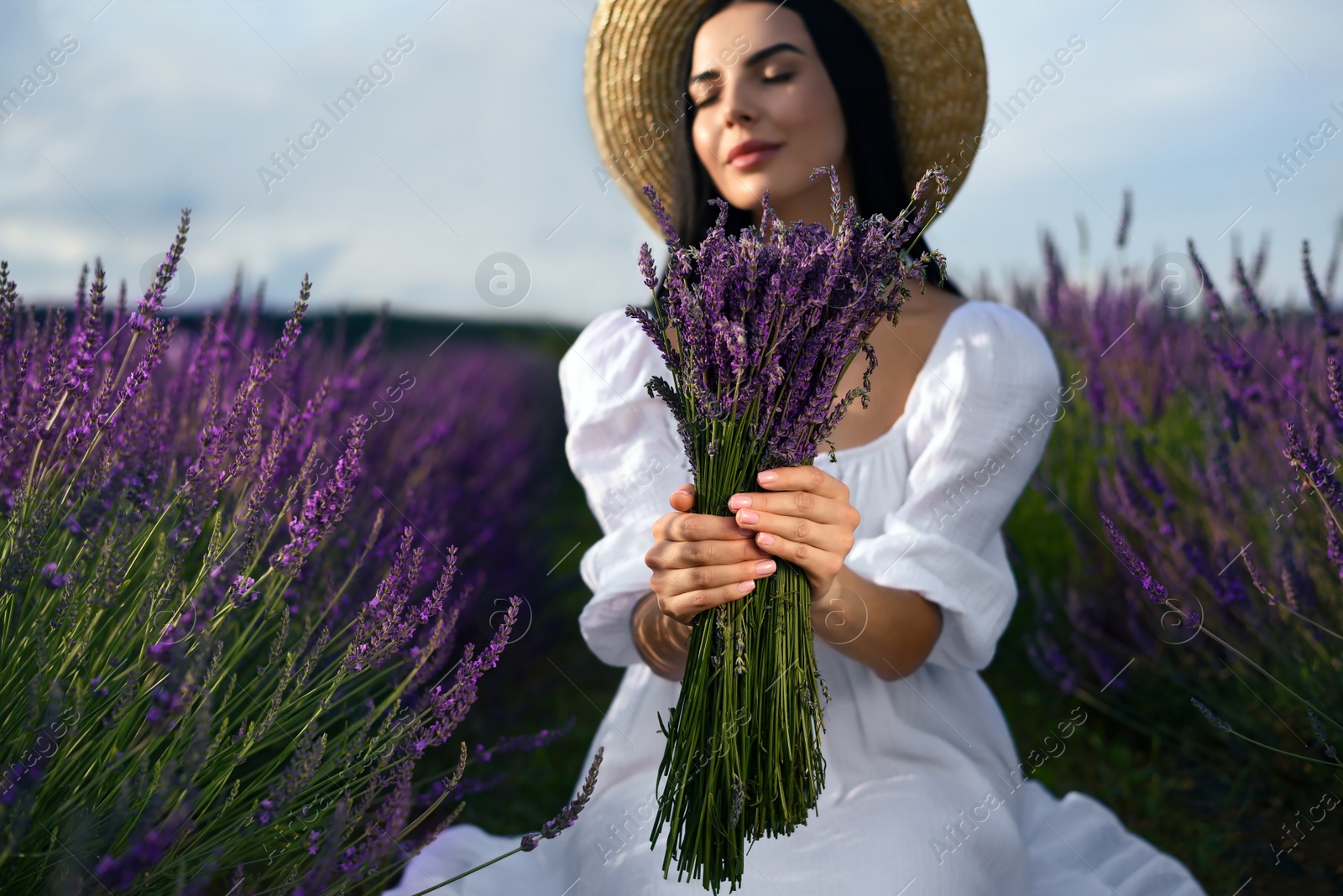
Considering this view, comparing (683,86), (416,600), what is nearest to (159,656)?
(683,86)

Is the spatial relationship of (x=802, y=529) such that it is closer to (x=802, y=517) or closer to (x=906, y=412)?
(x=802, y=517)

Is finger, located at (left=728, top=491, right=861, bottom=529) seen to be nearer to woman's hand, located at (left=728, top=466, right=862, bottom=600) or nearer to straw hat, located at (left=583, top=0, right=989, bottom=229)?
woman's hand, located at (left=728, top=466, right=862, bottom=600)

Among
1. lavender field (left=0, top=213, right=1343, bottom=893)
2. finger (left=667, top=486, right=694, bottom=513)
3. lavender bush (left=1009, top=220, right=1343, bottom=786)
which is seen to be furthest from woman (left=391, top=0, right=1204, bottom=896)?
lavender bush (left=1009, top=220, right=1343, bottom=786)

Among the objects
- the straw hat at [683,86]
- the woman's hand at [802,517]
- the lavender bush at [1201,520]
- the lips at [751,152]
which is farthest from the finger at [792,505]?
the straw hat at [683,86]

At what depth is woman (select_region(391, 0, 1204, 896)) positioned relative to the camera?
147cm

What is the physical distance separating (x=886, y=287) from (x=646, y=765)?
1.02m

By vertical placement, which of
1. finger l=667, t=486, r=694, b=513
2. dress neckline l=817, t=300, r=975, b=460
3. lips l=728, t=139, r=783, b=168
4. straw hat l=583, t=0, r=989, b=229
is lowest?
finger l=667, t=486, r=694, b=513

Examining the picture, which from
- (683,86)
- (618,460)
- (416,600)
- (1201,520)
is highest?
(683,86)

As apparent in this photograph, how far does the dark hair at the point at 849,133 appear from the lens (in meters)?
1.88

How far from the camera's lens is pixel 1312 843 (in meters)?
2.23

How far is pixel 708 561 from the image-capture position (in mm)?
1209

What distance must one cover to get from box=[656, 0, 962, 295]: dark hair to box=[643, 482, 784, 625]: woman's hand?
2.66ft

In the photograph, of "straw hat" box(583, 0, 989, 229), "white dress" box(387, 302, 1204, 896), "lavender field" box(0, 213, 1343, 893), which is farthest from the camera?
"straw hat" box(583, 0, 989, 229)

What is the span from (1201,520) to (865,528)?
1.43m
